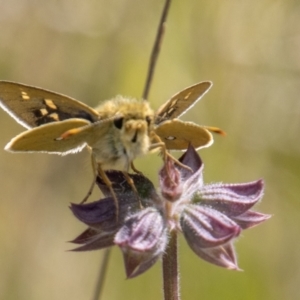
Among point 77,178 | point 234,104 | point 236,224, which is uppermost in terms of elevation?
point 234,104

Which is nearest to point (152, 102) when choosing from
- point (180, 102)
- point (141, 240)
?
point (180, 102)

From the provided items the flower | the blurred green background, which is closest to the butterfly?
the flower

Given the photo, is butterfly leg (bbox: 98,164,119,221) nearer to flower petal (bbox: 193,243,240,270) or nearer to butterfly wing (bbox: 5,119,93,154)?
butterfly wing (bbox: 5,119,93,154)

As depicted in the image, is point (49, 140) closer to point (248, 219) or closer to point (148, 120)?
point (148, 120)

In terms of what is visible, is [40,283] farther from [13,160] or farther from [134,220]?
[134,220]

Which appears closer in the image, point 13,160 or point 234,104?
point 234,104

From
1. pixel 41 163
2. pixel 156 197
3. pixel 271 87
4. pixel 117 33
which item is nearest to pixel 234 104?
pixel 271 87
